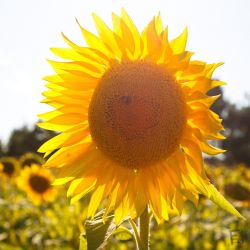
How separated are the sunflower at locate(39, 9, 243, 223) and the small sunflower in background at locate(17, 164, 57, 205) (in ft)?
17.7

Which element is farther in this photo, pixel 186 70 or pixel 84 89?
pixel 84 89

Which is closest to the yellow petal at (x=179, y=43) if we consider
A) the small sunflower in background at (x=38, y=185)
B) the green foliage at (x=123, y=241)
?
the green foliage at (x=123, y=241)

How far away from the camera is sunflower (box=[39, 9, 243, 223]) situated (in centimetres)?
194

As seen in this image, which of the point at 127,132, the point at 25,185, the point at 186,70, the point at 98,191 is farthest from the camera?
the point at 25,185

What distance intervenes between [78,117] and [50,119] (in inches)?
5.9

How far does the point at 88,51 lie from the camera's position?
6.83 ft

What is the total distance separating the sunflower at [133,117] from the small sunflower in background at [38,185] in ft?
17.7

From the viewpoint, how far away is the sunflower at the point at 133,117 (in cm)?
194

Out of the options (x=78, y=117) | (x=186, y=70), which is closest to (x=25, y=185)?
(x=78, y=117)

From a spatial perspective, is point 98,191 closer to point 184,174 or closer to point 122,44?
point 184,174

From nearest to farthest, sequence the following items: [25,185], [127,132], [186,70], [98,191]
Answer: [186,70]
[127,132]
[98,191]
[25,185]

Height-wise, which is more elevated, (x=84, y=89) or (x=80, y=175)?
(x=84, y=89)

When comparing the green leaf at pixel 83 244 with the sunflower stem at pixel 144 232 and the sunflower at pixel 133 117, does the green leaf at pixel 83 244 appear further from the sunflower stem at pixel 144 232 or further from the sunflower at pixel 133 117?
the sunflower stem at pixel 144 232

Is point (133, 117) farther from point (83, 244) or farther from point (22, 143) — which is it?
point (22, 143)
